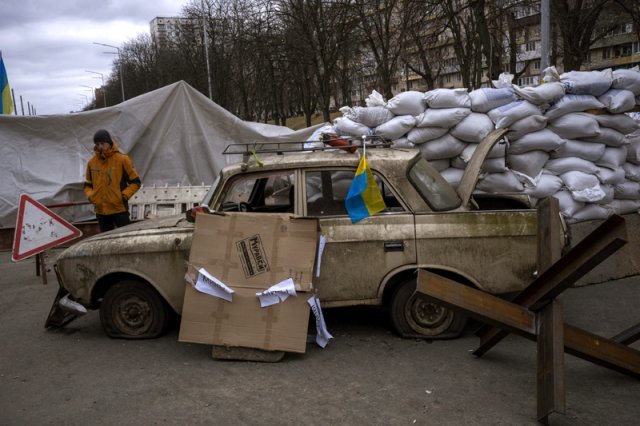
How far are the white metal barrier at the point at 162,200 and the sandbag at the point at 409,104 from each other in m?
4.51

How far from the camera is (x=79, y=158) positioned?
37.3 ft

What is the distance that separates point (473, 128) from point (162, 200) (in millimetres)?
6045

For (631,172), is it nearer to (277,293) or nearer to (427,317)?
(427,317)

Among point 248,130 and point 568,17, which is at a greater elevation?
point 568,17

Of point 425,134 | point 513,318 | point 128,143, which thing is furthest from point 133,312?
point 128,143

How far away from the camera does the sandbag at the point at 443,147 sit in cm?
685

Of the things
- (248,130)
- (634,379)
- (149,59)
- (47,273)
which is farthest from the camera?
(149,59)

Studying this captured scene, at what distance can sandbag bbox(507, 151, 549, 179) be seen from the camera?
674cm

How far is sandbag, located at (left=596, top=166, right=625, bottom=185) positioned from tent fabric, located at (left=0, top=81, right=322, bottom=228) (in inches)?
263

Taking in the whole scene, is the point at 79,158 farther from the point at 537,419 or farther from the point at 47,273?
the point at 537,419

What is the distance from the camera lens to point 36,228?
285 inches

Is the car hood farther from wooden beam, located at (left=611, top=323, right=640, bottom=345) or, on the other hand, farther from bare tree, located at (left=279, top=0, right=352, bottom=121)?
bare tree, located at (left=279, top=0, right=352, bottom=121)

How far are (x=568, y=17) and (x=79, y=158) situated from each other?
16.5 metres

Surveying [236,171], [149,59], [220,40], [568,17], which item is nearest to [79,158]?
[236,171]
